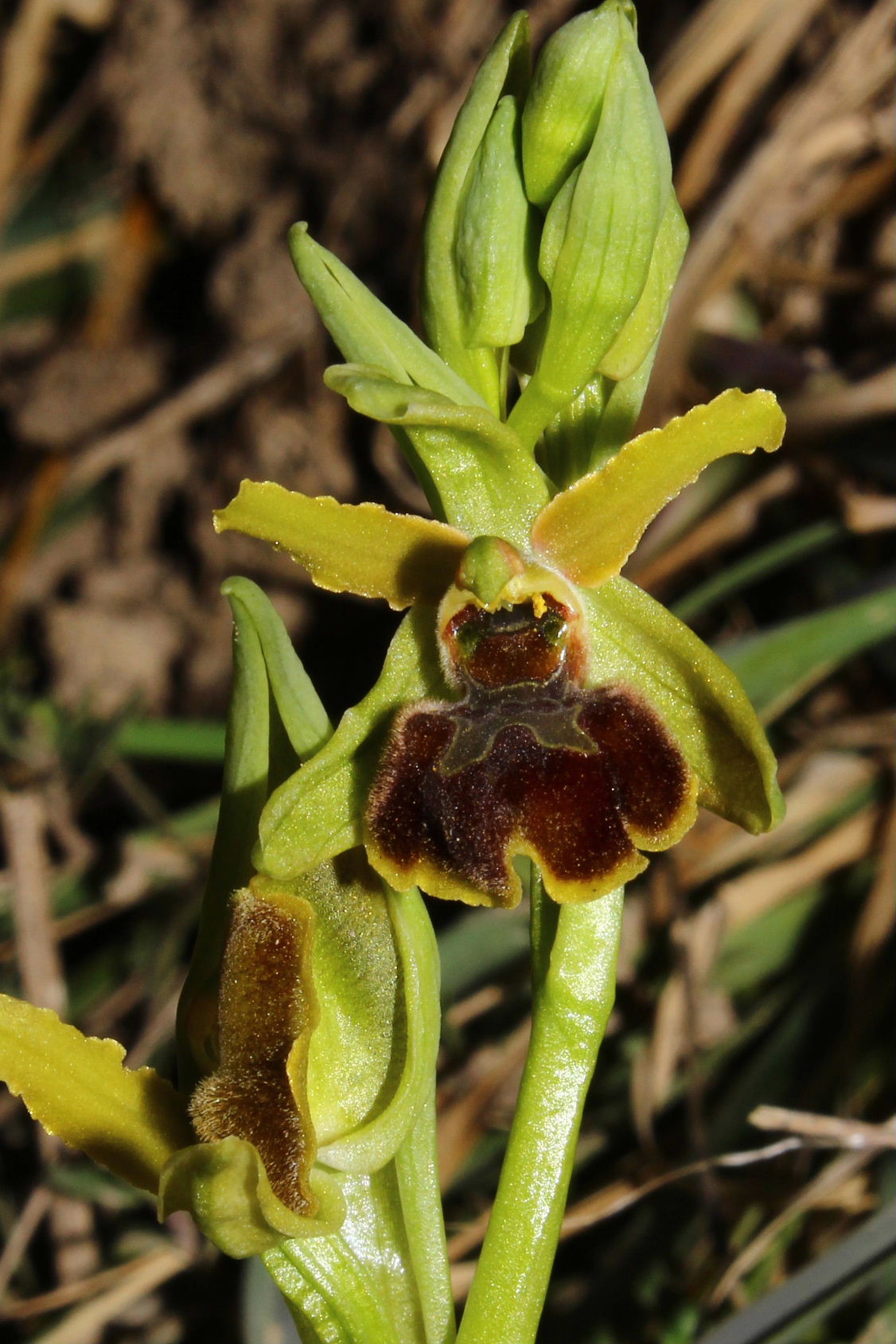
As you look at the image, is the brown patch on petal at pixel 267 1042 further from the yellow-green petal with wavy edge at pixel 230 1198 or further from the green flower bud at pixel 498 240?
the green flower bud at pixel 498 240

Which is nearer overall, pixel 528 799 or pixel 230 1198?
pixel 230 1198

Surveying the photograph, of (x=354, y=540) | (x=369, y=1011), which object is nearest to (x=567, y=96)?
(x=354, y=540)

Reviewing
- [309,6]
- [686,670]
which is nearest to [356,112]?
[309,6]

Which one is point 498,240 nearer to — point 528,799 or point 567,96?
point 567,96

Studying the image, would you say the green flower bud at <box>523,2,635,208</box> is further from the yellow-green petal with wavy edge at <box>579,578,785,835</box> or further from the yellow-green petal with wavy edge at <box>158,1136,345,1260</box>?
the yellow-green petal with wavy edge at <box>158,1136,345,1260</box>

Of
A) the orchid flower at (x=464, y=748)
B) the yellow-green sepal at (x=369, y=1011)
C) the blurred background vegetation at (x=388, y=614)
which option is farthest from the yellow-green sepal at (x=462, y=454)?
the blurred background vegetation at (x=388, y=614)

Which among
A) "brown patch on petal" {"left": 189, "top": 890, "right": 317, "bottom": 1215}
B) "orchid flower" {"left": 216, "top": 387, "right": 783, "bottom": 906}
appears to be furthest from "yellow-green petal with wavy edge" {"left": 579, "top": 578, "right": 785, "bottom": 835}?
"brown patch on petal" {"left": 189, "top": 890, "right": 317, "bottom": 1215}
